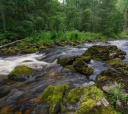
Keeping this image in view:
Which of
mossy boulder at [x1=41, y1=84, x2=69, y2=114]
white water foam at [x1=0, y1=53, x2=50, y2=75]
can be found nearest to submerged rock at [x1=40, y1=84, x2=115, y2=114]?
mossy boulder at [x1=41, y1=84, x2=69, y2=114]

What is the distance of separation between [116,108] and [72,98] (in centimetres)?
101

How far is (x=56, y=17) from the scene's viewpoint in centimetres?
1958

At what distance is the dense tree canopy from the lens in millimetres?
15180

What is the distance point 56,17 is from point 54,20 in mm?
2437

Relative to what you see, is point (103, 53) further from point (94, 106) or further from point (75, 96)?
point (94, 106)

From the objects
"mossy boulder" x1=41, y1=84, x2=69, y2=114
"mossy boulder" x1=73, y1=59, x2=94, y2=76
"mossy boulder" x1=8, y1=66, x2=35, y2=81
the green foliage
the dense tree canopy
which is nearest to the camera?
the green foliage

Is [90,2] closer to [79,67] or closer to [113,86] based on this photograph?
[79,67]

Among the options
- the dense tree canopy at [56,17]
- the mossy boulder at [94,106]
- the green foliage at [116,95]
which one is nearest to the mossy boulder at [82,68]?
the green foliage at [116,95]

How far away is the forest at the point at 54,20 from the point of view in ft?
48.6

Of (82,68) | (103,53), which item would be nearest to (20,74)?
(82,68)

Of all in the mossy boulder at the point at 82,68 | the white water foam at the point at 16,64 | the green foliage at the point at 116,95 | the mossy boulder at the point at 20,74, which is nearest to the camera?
the green foliage at the point at 116,95

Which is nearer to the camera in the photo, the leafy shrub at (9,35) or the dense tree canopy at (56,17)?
the leafy shrub at (9,35)

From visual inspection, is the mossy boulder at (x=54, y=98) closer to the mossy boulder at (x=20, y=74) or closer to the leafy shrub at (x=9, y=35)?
the mossy boulder at (x=20, y=74)

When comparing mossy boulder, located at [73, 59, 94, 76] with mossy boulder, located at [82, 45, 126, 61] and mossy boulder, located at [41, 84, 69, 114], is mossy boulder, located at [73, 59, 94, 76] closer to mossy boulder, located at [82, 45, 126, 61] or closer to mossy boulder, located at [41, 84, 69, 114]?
mossy boulder, located at [41, 84, 69, 114]
